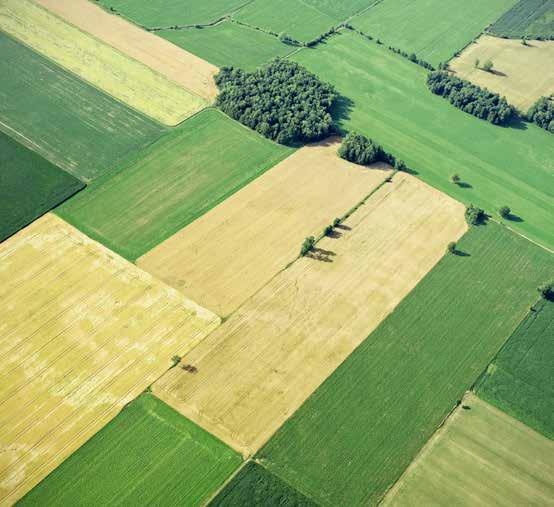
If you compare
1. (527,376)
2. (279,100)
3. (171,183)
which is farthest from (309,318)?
(279,100)

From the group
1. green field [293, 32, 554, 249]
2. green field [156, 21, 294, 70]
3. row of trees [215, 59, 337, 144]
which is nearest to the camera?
green field [293, 32, 554, 249]

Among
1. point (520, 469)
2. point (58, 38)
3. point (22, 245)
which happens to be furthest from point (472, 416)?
point (58, 38)

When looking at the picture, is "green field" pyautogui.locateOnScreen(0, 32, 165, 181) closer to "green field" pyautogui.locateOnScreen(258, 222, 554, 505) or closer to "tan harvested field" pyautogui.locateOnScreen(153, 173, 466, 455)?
"tan harvested field" pyautogui.locateOnScreen(153, 173, 466, 455)

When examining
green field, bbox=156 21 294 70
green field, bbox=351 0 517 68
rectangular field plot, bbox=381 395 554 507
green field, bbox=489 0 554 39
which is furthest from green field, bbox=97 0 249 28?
rectangular field plot, bbox=381 395 554 507

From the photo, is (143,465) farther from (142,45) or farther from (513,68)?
(513,68)

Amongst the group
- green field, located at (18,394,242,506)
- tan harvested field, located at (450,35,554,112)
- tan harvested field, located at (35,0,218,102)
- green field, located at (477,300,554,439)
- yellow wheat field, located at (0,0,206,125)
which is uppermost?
tan harvested field, located at (450,35,554,112)

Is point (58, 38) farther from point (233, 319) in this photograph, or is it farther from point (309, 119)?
point (233, 319)

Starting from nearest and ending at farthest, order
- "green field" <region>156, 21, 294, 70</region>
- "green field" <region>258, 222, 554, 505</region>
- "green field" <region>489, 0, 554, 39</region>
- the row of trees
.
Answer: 1. "green field" <region>258, 222, 554, 505</region>
2. the row of trees
3. "green field" <region>156, 21, 294, 70</region>
4. "green field" <region>489, 0, 554, 39</region>
